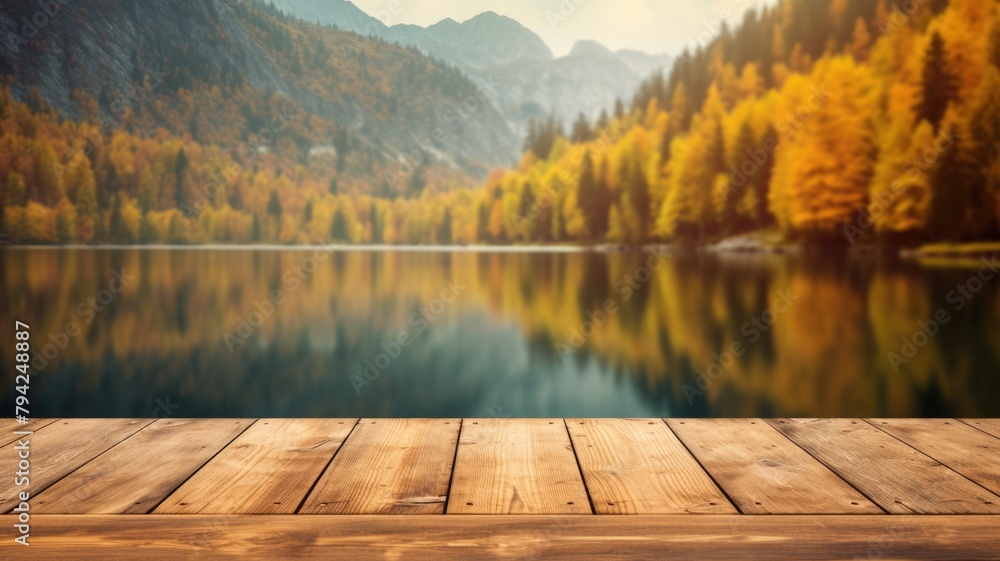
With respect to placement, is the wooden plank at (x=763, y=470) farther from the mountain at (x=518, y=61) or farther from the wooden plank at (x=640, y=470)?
the mountain at (x=518, y=61)

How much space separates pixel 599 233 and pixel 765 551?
16.1 feet

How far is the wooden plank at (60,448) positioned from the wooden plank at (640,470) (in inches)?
48.0

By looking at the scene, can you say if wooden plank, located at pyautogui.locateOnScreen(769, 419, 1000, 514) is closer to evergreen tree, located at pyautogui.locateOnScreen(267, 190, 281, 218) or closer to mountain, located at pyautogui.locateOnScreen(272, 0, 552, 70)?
mountain, located at pyautogui.locateOnScreen(272, 0, 552, 70)

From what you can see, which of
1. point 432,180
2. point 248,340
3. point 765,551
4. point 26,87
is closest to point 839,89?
point 432,180

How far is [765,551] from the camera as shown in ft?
4.10

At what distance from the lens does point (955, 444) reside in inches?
78.7

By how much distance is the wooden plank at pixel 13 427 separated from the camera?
2047 millimetres

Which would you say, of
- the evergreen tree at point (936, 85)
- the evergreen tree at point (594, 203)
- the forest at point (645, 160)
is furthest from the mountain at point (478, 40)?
the evergreen tree at point (936, 85)

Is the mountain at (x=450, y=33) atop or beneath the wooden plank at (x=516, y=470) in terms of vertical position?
atop

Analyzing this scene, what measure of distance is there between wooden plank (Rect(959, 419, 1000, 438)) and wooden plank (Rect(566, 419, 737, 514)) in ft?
3.05

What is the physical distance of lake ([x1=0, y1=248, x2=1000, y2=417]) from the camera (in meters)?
4.24

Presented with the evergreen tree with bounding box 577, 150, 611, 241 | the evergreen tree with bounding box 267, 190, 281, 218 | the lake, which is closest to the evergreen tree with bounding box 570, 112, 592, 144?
the evergreen tree with bounding box 577, 150, 611, 241

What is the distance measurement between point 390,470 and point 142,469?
1.95 feet

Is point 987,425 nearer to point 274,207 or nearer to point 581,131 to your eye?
→ point 581,131
